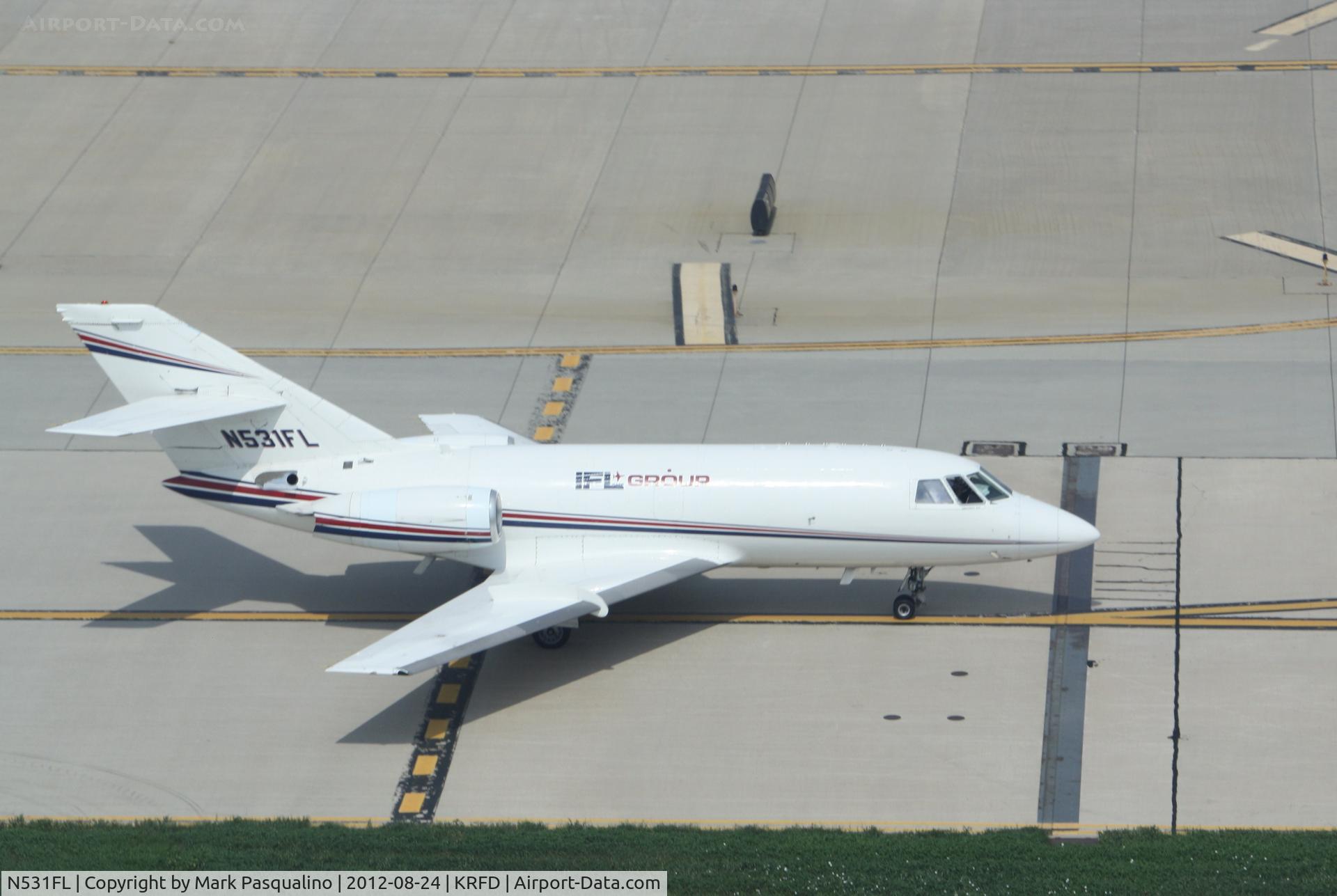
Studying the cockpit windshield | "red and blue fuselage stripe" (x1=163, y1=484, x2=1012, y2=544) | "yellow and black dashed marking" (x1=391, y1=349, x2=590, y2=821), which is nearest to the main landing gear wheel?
"yellow and black dashed marking" (x1=391, y1=349, x2=590, y2=821)

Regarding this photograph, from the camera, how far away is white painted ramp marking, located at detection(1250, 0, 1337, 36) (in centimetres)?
5072

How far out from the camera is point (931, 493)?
97.3 ft

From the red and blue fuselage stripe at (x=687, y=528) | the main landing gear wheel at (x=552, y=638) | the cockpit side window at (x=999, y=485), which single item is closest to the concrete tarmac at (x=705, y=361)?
the main landing gear wheel at (x=552, y=638)

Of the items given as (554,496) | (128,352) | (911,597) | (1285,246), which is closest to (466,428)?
(554,496)

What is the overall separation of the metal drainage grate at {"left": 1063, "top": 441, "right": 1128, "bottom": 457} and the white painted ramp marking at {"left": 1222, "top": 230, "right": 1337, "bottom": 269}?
9.74 meters

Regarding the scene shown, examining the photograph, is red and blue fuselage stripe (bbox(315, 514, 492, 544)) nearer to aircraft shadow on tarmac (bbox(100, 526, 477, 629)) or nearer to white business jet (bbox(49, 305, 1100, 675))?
white business jet (bbox(49, 305, 1100, 675))

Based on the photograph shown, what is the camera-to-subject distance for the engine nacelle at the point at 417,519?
29.1 meters

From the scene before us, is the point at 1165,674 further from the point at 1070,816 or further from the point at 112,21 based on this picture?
the point at 112,21

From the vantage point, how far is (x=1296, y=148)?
45.9 metres

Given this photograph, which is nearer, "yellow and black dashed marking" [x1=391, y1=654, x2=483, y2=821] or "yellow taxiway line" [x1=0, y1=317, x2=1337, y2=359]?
"yellow and black dashed marking" [x1=391, y1=654, x2=483, y2=821]

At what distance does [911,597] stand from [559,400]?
1061 centimetres

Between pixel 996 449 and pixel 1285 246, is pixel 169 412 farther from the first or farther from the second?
pixel 1285 246

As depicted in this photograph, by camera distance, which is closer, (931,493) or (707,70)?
(931,493)

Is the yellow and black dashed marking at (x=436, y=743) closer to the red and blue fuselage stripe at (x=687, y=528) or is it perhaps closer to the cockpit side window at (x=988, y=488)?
the red and blue fuselage stripe at (x=687, y=528)
